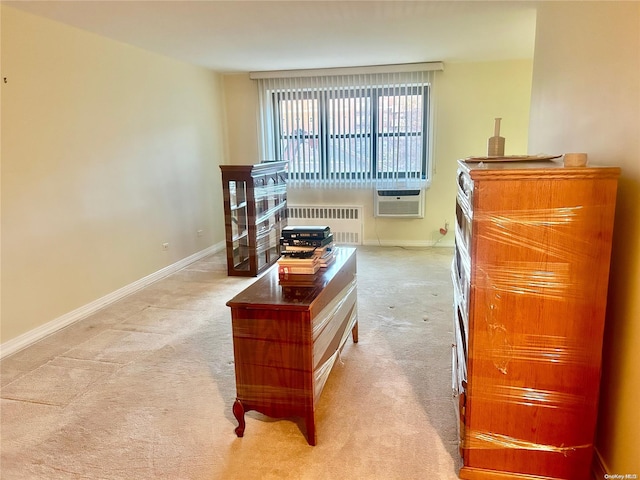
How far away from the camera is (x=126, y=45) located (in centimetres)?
413

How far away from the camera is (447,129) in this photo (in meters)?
5.57

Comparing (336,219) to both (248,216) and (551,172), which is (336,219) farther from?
(551,172)

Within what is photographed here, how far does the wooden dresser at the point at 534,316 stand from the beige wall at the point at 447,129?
13.5 ft

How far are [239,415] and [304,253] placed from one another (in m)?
0.85

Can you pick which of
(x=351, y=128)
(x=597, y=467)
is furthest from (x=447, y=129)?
(x=597, y=467)

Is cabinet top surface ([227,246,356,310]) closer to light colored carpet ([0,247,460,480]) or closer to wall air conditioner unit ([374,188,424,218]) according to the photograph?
light colored carpet ([0,247,460,480])

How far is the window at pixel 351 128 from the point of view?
5.56 m

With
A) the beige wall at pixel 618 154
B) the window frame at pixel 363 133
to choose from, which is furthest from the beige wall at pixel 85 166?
the beige wall at pixel 618 154

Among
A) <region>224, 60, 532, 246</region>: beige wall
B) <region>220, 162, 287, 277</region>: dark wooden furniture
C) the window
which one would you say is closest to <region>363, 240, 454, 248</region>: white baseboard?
<region>224, 60, 532, 246</region>: beige wall

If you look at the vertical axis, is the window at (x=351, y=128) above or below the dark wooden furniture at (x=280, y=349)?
above

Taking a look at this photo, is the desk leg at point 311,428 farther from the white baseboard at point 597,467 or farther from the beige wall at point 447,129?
the beige wall at point 447,129

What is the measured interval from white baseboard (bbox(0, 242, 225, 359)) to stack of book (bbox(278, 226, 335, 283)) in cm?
215

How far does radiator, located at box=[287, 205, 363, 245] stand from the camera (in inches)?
237

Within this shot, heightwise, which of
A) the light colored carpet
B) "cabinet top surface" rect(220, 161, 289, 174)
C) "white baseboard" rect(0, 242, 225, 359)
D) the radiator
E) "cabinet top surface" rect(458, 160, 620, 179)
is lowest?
the light colored carpet
